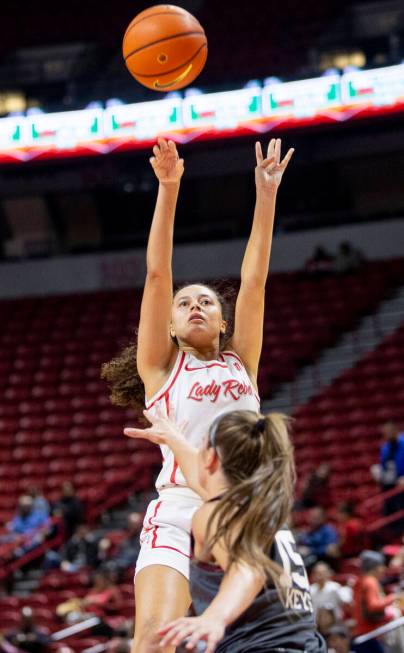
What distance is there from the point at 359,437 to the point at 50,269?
899cm

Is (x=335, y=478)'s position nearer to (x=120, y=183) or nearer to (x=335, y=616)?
(x=335, y=616)

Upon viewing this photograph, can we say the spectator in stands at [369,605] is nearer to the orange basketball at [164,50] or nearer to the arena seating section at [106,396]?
the arena seating section at [106,396]

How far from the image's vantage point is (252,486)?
2.88 metres

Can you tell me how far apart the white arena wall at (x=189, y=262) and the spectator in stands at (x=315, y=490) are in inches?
330

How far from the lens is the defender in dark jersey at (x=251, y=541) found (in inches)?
111

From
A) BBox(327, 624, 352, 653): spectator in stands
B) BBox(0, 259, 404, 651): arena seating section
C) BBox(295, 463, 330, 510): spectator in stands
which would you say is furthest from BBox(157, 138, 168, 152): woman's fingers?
BBox(295, 463, 330, 510): spectator in stands

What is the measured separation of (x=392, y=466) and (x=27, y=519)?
15.7ft

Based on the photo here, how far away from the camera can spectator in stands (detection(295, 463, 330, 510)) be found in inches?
458

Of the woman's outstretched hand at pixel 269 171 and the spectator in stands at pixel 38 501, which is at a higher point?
the spectator in stands at pixel 38 501

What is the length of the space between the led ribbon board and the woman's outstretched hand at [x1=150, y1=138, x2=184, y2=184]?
11809 mm

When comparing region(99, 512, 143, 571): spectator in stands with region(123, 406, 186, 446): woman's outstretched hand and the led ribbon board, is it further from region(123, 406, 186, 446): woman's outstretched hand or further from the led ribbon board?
region(123, 406, 186, 446): woman's outstretched hand

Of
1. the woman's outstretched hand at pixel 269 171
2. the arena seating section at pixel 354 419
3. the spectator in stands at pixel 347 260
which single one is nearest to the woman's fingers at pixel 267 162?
the woman's outstretched hand at pixel 269 171

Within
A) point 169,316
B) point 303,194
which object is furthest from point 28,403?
point 169,316

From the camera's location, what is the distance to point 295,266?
1988 centimetres
